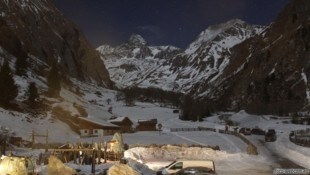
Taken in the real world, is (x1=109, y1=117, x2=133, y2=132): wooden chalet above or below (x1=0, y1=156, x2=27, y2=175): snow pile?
above

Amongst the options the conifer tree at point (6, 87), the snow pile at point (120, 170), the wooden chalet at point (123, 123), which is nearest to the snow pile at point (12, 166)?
the snow pile at point (120, 170)

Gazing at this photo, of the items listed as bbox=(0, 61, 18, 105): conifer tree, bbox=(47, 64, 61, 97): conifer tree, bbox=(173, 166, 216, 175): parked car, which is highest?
bbox=(47, 64, 61, 97): conifer tree

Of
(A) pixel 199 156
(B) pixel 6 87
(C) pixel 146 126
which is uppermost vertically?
(B) pixel 6 87

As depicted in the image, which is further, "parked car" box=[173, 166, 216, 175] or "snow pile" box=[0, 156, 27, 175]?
"parked car" box=[173, 166, 216, 175]

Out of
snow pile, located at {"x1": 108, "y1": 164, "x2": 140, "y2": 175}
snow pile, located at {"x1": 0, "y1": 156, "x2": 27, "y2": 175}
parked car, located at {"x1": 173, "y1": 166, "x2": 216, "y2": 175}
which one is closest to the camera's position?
snow pile, located at {"x1": 0, "y1": 156, "x2": 27, "y2": 175}

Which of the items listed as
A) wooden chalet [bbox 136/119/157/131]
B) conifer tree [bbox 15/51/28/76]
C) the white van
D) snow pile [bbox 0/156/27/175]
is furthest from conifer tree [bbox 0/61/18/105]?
snow pile [bbox 0/156/27/175]

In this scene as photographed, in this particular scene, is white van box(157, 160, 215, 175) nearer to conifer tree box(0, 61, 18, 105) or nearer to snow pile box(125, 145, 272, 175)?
snow pile box(125, 145, 272, 175)

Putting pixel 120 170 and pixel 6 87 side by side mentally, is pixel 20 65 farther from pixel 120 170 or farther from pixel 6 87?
pixel 120 170

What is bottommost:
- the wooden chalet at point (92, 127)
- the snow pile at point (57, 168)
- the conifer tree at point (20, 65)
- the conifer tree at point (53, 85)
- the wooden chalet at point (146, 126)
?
the snow pile at point (57, 168)

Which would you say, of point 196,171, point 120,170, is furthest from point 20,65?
point 196,171

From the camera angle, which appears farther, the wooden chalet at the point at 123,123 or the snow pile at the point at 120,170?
the wooden chalet at the point at 123,123

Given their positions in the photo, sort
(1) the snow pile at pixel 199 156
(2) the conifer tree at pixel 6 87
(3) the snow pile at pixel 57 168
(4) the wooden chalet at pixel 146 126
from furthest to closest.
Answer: (4) the wooden chalet at pixel 146 126 → (2) the conifer tree at pixel 6 87 → (1) the snow pile at pixel 199 156 → (3) the snow pile at pixel 57 168

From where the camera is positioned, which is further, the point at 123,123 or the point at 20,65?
the point at 20,65

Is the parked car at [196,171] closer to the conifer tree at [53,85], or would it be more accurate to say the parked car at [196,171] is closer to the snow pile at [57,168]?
the snow pile at [57,168]
